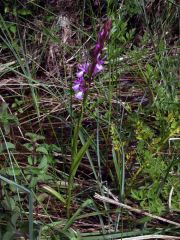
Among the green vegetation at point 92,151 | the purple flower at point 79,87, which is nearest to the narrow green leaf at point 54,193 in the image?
the green vegetation at point 92,151

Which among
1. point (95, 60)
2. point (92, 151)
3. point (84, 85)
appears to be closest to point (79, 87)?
point (84, 85)

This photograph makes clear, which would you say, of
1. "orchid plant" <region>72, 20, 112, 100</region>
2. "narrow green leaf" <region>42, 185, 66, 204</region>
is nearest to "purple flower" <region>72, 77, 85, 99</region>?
"orchid plant" <region>72, 20, 112, 100</region>

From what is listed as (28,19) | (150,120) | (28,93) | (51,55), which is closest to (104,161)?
(150,120)

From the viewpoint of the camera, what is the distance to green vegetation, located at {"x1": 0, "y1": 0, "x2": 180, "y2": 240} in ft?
4.86

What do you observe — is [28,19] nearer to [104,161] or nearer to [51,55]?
[51,55]

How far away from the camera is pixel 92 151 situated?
1866mm

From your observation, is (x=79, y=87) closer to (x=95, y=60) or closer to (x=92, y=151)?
(x=95, y=60)

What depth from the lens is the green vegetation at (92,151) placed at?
148 cm

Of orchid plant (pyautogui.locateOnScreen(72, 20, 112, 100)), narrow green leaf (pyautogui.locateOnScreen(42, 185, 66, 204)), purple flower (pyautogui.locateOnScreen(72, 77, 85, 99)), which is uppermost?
orchid plant (pyautogui.locateOnScreen(72, 20, 112, 100))

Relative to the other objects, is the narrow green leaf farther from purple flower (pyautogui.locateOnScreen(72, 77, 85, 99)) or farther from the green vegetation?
purple flower (pyautogui.locateOnScreen(72, 77, 85, 99))

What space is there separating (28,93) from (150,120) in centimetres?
60

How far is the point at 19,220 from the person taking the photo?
1.49m

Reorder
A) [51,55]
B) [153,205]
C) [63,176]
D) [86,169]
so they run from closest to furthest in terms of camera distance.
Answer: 1. [153,205]
2. [63,176]
3. [86,169]
4. [51,55]

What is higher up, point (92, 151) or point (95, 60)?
point (95, 60)
